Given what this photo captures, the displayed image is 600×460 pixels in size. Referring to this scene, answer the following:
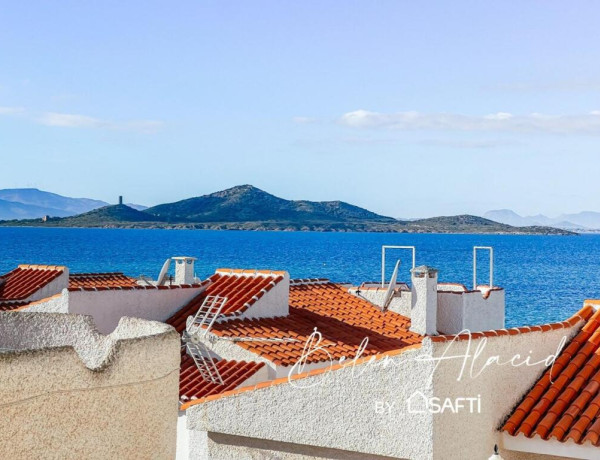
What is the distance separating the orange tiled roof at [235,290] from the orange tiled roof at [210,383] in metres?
2.01

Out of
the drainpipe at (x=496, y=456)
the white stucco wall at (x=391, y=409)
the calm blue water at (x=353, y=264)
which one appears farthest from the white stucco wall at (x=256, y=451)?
the calm blue water at (x=353, y=264)

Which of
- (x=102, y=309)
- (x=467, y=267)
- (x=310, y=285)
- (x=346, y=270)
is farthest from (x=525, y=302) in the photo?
(x=102, y=309)

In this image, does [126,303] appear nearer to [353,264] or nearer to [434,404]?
[434,404]

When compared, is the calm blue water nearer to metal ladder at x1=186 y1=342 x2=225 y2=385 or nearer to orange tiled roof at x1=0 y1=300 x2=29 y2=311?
orange tiled roof at x1=0 y1=300 x2=29 y2=311

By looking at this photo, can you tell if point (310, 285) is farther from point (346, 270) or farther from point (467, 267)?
point (467, 267)

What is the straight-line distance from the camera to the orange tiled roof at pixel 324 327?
1966cm

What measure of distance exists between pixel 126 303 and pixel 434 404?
1250 cm

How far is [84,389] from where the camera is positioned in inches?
295

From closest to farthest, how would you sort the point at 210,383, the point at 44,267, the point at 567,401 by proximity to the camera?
the point at 567,401 < the point at 210,383 < the point at 44,267

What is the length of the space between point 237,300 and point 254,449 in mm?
10918

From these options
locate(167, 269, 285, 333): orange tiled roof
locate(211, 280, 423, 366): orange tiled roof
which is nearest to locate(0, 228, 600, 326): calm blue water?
locate(211, 280, 423, 366): orange tiled roof

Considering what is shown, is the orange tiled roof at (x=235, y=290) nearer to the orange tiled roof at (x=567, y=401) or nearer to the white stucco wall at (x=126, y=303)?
the white stucco wall at (x=126, y=303)

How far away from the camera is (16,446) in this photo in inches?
269

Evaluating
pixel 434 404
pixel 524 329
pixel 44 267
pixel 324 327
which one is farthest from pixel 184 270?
pixel 434 404
